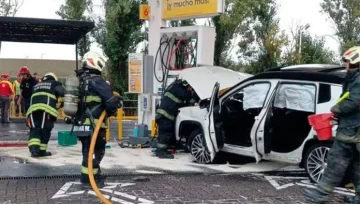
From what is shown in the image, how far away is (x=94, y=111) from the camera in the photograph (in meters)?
7.41

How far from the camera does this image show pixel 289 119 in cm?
841

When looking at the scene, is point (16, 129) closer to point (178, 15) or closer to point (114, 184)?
point (178, 15)

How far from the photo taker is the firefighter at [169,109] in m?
10.2

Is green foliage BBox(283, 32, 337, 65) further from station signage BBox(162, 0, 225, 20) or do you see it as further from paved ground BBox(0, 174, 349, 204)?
paved ground BBox(0, 174, 349, 204)

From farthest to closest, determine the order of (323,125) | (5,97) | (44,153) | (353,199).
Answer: (5,97)
(44,153)
(353,199)
(323,125)

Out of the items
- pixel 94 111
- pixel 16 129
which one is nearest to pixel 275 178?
pixel 94 111

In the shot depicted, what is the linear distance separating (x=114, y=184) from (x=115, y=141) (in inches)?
199

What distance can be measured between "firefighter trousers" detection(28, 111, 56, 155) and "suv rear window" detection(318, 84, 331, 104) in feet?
16.5

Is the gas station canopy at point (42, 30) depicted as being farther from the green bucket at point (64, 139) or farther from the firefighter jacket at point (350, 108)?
the firefighter jacket at point (350, 108)

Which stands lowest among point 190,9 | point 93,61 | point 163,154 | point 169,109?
point 163,154

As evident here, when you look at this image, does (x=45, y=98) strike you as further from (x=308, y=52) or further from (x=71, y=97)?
(x=308, y=52)

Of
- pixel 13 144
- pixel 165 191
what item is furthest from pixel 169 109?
pixel 13 144

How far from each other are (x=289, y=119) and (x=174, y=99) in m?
2.59

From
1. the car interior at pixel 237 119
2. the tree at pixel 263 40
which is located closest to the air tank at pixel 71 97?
the car interior at pixel 237 119
